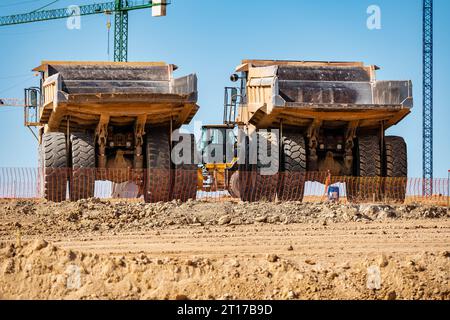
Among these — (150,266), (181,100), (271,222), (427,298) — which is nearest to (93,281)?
(150,266)

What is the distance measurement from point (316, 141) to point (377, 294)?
1283cm

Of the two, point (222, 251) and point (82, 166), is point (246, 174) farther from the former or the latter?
point (222, 251)

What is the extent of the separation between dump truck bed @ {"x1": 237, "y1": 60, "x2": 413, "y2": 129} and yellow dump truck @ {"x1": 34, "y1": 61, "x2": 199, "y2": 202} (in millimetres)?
1627

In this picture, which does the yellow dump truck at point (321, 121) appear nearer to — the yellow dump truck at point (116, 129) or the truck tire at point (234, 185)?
the truck tire at point (234, 185)

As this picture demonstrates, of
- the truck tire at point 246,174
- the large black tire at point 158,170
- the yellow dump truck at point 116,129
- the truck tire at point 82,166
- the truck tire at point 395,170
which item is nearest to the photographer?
the yellow dump truck at point 116,129

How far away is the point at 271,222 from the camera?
18.0 meters

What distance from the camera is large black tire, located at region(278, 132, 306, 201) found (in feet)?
76.2

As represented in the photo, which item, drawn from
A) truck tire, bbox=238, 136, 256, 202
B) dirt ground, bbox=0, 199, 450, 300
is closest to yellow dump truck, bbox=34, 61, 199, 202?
truck tire, bbox=238, 136, 256, 202

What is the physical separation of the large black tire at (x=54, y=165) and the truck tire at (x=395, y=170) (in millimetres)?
7215

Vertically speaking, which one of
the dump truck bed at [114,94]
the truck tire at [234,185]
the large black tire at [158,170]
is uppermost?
the dump truck bed at [114,94]

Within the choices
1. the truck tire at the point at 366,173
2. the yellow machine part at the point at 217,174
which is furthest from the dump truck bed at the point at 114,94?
the yellow machine part at the point at 217,174

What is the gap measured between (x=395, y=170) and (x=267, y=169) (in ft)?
9.65

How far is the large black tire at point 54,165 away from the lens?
22.6m

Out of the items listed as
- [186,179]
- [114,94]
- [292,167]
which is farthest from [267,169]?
[114,94]
